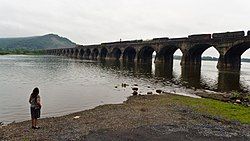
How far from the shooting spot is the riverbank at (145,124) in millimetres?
15598

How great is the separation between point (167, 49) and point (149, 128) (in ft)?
266

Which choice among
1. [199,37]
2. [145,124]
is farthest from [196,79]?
[145,124]

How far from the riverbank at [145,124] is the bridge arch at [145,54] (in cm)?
8379

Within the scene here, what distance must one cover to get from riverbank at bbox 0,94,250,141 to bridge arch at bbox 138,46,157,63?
3299 inches

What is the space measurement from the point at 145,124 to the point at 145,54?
95349 mm

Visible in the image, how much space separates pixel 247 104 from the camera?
88.8ft

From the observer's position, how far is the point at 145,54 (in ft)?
370

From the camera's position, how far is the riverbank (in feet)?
51.2

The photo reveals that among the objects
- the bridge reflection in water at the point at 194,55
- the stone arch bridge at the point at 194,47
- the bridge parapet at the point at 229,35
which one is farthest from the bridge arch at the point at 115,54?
the bridge parapet at the point at 229,35

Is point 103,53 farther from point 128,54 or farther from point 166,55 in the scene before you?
point 166,55

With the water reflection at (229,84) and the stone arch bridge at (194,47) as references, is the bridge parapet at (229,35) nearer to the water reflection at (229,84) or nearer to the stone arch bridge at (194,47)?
the stone arch bridge at (194,47)

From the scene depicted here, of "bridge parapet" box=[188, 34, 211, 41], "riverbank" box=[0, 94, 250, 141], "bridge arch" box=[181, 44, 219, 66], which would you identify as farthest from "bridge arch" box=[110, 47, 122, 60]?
"riverbank" box=[0, 94, 250, 141]

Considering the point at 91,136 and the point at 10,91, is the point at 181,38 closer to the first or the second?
the point at 10,91

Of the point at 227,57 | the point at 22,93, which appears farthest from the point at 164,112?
the point at 227,57
